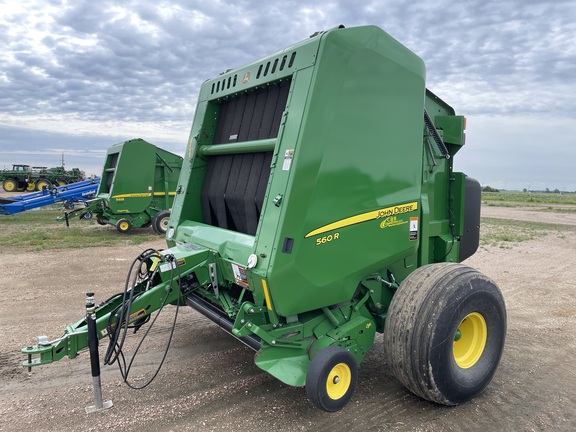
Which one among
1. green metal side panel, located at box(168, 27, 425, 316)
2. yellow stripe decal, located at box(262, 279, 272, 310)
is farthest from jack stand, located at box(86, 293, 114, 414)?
yellow stripe decal, located at box(262, 279, 272, 310)

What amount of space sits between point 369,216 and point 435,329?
974mm

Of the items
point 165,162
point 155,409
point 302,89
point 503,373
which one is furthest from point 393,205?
point 165,162

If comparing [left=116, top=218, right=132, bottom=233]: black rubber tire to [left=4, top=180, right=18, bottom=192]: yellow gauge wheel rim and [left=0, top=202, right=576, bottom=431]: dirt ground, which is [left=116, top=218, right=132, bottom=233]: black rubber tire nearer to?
[left=0, top=202, right=576, bottom=431]: dirt ground

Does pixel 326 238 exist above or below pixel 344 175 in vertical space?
below

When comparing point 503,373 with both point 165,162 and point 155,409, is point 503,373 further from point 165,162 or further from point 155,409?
point 165,162

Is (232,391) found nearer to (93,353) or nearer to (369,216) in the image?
(93,353)

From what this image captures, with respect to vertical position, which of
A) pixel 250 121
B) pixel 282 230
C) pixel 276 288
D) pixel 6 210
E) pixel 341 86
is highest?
pixel 341 86

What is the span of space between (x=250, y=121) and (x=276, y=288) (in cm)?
179

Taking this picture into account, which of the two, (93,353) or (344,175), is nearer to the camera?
(93,353)

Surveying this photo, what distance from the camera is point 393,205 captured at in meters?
3.63

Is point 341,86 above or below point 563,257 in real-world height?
above

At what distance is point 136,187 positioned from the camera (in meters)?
13.5

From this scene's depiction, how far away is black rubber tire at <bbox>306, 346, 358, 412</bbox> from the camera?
301 cm

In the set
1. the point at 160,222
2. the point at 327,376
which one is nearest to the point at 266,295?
the point at 327,376
